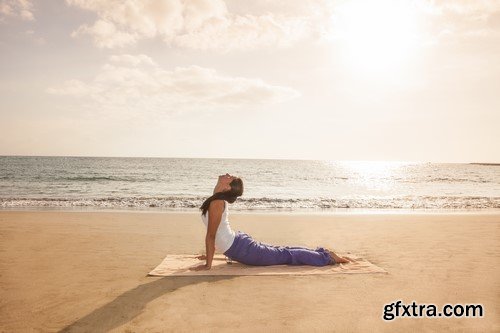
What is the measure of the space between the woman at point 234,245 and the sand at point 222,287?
1.92 feet

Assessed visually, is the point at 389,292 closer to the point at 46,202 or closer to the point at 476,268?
the point at 476,268

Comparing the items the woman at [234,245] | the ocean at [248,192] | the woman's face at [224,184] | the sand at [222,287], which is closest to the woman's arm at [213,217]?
the woman at [234,245]

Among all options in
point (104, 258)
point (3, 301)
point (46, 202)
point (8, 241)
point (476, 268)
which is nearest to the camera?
point (3, 301)

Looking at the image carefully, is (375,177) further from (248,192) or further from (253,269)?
(253,269)

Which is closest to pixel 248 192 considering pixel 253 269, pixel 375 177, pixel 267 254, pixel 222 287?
pixel 267 254

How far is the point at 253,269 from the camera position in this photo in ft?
22.7

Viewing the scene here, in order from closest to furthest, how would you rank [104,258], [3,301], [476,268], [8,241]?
[3,301], [476,268], [104,258], [8,241]

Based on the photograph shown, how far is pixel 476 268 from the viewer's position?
7238mm

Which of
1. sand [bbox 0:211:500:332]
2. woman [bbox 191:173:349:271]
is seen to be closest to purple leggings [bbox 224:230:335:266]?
woman [bbox 191:173:349:271]

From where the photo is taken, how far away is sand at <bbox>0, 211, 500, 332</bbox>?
4645 mm

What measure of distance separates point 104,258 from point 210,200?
2831mm

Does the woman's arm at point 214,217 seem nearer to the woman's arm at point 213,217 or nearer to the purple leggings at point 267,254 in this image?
the woman's arm at point 213,217

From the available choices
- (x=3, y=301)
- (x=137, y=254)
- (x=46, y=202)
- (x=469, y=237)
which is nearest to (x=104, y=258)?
(x=137, y=254)

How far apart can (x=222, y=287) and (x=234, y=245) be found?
3.46 feet
